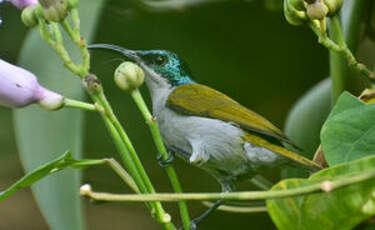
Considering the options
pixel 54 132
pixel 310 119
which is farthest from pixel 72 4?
pixel 310 119

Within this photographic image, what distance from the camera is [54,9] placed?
492 millimetres

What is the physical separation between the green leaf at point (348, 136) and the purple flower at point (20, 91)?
178mm

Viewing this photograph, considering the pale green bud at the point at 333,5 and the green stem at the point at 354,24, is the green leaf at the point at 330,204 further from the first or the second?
the green stem at the point at 354,24

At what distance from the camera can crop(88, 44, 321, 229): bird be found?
53cm

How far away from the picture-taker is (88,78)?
18.6 inches

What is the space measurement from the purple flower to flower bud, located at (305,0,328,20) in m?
0.18

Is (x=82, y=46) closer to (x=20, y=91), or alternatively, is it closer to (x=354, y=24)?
(x=20, y=91)

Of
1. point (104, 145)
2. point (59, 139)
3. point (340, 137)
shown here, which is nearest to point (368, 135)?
point (340, 137)

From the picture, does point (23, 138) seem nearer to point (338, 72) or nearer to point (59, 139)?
point (59, 139)

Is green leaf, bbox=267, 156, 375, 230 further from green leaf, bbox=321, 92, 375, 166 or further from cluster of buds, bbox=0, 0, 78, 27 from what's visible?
cluster of buds, bbox=0, 0, 78, 27

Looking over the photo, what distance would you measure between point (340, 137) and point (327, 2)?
10 cm

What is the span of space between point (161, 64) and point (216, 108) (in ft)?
0.19

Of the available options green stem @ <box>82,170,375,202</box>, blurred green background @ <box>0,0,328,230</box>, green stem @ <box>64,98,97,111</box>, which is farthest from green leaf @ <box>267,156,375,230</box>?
blurred green background @ <box>0,0,328,230</box>

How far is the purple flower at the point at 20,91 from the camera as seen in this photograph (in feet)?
1.61
